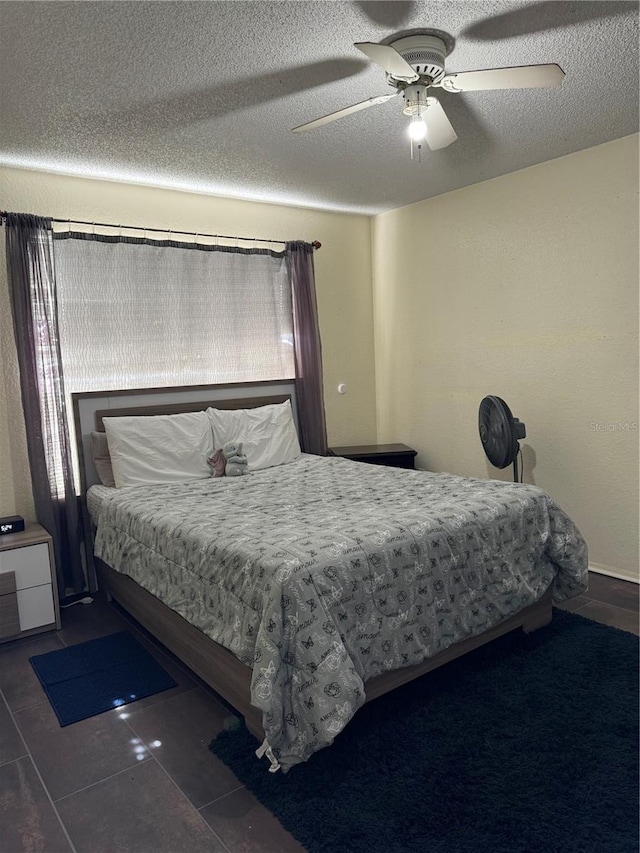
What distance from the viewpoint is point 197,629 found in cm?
248

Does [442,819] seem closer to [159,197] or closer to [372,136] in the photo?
[372,136]

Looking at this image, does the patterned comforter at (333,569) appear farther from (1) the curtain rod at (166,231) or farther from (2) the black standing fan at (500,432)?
(1) the curtain rod at (166,231)

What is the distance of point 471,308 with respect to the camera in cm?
439

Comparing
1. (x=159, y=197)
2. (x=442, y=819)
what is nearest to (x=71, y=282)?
(x=159, y=197)

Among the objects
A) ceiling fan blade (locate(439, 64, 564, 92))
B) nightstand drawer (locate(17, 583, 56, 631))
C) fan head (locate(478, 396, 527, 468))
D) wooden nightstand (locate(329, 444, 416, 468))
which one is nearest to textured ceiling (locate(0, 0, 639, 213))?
ceiling fan blade (locate(439, 64, 564, 92))

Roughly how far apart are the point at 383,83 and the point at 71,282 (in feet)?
7.13

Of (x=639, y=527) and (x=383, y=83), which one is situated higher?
(x=383, y=83)

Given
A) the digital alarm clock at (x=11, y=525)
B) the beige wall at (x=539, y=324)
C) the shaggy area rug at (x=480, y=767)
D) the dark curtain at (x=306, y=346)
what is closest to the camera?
the shaggy area rug at (x=480, y=767)

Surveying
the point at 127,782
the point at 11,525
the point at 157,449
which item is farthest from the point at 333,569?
the point at 11,525

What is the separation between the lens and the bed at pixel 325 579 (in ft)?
6.44

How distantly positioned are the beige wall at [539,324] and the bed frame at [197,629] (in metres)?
1.11

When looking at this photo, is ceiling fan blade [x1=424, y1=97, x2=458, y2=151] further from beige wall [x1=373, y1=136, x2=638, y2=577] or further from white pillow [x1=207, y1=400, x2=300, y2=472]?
white pillow [x1=207, y1=400, x2=300, y2=472]

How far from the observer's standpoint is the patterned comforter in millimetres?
1957

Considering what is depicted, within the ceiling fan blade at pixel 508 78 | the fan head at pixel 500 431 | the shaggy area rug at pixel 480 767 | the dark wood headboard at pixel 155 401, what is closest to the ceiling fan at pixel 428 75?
the ceiling fan blade at pixel 508 78
